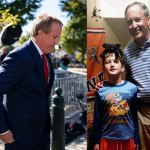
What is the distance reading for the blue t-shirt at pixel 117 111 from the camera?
2.97 metres

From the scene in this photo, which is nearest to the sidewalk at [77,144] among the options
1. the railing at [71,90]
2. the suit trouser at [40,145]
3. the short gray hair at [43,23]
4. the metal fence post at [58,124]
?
the railing at [71,90]

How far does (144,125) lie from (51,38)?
3.43 ft

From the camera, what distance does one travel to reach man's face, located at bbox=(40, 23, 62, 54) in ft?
9.96

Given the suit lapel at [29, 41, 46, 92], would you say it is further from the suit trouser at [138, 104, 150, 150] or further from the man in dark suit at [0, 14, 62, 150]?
the suit trouser at [138, 104, 150, 150]

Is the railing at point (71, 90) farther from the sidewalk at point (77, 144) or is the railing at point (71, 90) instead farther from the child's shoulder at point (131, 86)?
the child's shoulder at point (131, 86)

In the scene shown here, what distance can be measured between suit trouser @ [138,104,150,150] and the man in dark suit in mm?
786

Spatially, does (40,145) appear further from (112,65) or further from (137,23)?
(137,23)

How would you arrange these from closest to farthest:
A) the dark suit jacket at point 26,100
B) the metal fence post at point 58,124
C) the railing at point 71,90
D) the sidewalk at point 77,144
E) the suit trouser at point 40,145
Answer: the dark suit jacket at point 26,100
the suit trouser at point 40,145
the metal fence post at point 58,124
the sidewalk at point 77,144
the railing at point 71,90

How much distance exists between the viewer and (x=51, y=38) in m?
3.04

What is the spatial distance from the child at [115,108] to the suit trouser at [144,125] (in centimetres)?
A: 4

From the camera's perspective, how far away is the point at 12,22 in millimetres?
6680

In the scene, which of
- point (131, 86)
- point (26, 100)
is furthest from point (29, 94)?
point (131, 86)

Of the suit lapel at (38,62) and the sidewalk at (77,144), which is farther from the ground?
the suit lapel at (38,62)

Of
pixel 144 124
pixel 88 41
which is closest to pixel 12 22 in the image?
pixel 88 41
